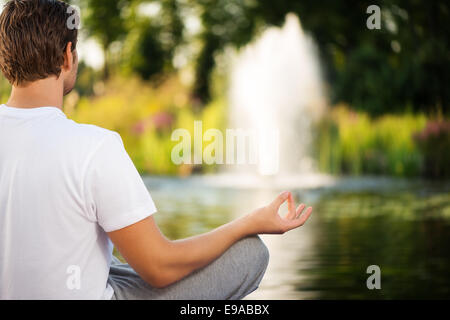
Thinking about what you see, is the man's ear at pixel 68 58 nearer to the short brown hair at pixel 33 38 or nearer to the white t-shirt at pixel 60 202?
the short brown hair at pixel 33 38

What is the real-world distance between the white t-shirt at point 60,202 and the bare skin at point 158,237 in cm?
5

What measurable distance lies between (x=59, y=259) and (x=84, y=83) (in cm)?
3959

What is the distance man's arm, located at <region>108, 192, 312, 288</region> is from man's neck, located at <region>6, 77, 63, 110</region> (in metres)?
0.40

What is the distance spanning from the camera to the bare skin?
2062 millimetres

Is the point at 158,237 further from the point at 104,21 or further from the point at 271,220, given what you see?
the point at 104,21

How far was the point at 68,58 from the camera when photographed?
2.14 meters

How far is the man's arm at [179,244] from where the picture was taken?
2055mm

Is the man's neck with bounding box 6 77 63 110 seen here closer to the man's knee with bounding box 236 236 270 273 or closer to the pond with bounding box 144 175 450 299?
the man's knee with bounding box 236 236 270 273

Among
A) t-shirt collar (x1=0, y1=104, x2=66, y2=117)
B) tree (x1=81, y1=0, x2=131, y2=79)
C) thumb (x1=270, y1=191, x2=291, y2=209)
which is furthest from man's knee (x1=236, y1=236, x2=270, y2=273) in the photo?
tree (x1=81, y1=0, x2=131, y2=79)

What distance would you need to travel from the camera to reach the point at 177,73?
30734 mm

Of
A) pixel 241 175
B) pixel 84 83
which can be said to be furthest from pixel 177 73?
pixel 241 175

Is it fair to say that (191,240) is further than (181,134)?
No

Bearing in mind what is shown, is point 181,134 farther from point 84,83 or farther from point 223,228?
point 84,83

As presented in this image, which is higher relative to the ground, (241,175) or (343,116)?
(343,116)
